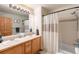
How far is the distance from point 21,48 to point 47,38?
1.22 m

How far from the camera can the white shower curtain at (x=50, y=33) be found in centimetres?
243

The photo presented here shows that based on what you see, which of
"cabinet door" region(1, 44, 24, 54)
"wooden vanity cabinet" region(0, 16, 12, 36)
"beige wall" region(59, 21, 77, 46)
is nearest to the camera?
"cabinet door" region(1, 44, 24, 54)

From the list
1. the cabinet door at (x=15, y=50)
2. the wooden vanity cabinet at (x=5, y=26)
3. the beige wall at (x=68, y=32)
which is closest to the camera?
the cabinet door at (x=15, y=50)

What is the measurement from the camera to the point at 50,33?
2.63 metres

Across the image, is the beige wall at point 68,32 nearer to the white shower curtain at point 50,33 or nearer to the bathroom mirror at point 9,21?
the white shower curtain at point 50,33

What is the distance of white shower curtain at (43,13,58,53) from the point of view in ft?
7.96

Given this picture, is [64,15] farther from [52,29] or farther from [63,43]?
[63,43]

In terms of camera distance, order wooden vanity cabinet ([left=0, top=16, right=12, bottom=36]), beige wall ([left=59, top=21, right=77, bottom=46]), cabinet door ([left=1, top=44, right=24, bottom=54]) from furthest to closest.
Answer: beige wall ([left=59, top=21, right=77, bottom=46])
wooden vanity cabinet ([left=0, top=16, right=12, bottom=36])
cabinet door ([left=1, top=44, right=24, bottom=54])

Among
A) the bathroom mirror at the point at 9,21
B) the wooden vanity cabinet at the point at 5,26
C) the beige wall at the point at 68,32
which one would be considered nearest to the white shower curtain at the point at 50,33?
the beige wall at the point at 68,32

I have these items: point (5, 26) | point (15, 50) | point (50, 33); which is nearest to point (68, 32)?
point (50, 33)

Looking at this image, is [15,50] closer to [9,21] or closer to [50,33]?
[9,21]

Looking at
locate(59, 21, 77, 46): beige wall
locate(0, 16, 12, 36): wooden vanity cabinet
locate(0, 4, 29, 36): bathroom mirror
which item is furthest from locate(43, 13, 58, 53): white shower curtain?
locate(0, 16, 12, 36): wooden vanity cabinet

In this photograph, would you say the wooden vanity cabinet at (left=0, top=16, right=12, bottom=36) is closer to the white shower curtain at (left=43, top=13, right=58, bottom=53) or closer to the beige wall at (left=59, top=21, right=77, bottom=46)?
the white shower curtain at (left=43, top=13, right=58, bottom=53)
